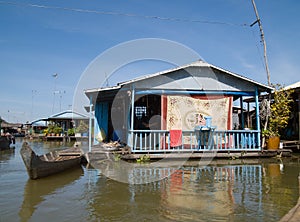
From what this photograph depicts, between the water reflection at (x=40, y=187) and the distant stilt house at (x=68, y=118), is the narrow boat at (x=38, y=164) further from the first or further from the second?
the distant stilt house at (x=68, y=118)

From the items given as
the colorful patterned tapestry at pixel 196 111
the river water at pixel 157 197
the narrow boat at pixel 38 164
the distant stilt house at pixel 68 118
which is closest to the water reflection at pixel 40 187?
the river water at pixel 157 197

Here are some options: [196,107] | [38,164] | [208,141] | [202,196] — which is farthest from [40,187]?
[196,107]

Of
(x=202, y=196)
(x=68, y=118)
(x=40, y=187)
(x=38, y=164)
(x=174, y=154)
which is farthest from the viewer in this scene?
(x=68, y=118)

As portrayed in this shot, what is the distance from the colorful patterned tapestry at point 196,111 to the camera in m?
10.2

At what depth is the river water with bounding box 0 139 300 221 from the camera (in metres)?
4.34

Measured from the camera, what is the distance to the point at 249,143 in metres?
10.3

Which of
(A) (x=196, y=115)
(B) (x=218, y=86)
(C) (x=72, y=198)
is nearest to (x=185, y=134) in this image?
(A) (x=196, y=115)

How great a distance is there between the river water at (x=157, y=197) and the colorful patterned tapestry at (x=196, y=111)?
2514mm

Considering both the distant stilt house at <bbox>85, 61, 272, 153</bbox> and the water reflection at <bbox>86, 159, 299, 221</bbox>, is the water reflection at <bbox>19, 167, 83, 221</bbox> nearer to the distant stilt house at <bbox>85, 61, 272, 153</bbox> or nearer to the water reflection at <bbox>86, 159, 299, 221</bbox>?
the water reflection at <bbox>86, 159, 299, 221</bbox>

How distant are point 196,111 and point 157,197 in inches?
216

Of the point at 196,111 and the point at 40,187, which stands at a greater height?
the point at 196,111

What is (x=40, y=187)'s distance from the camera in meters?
6.39

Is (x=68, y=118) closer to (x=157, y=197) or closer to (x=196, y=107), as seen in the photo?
(x=196, y=107)

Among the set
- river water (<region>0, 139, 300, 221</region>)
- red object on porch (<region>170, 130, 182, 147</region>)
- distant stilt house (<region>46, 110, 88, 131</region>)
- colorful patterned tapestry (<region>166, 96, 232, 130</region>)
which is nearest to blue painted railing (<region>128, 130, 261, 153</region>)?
red object on porch (<region>170, 130, 182, 147</region>)
